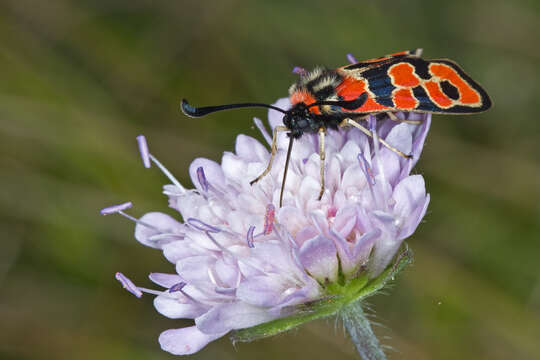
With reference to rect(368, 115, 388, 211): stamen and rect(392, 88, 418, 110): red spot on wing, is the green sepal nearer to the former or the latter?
rect(368, 115, 388, 211): stamen

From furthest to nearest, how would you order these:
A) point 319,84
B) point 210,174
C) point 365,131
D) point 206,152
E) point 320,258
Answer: point 206,152 → point 210,174 → point 319,84 → point 365,131 → point 320,258

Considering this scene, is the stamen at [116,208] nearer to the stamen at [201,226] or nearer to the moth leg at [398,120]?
the stamen at [201,226]

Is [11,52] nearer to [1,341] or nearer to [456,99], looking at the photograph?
[1,341]


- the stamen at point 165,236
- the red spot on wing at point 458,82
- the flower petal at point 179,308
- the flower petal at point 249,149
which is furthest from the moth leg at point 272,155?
the red spot on wing at point 458,82

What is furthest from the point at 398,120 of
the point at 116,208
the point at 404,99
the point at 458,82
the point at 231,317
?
the point at 116,208

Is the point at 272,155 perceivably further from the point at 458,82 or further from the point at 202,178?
the point at 458,82

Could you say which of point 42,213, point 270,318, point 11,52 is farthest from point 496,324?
point 11,52
